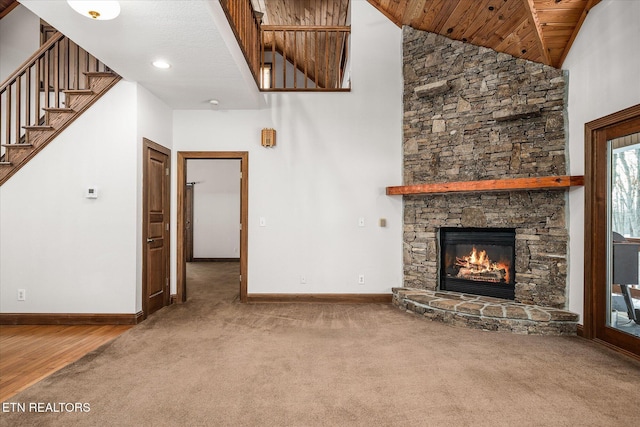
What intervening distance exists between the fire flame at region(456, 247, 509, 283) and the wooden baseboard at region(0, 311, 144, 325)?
3821 mm

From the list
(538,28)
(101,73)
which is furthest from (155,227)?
(538,28)

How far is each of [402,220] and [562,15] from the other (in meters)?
2.60

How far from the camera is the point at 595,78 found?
116 inches

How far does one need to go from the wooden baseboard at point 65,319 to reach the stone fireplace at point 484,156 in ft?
10.9

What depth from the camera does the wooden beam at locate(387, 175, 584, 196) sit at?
307 centimetres

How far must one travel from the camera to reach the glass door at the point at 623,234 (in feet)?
8.87

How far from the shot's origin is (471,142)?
3795 millimetres

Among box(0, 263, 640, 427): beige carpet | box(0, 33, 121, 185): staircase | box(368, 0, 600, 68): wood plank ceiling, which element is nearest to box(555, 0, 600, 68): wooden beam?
box(368, 0, 600, 68): wood plank ceiling

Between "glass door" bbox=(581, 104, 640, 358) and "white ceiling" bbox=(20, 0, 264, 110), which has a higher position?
"white ceiling" bbox=(20, 0, 264, 110)

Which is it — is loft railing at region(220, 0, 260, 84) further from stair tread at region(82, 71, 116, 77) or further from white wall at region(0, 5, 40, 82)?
white wall at region(0, 5, 40, 82)

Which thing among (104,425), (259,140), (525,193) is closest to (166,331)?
(104,425)

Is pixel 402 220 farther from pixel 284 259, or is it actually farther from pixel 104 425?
pixel 104 425

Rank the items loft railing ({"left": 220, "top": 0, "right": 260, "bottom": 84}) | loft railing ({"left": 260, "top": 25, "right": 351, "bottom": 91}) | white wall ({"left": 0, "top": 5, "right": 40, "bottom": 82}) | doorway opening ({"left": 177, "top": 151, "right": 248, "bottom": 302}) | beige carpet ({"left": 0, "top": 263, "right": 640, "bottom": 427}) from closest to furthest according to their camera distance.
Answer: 1. beige carpet ({"left": 0, "top": 263, "right": 640, "bottom": 427})
2. loft railing ({"left": 220, "top": 0, "right": 260, "bottom": 84})
3. white wall ({"left": 0, "top": 5, "right": 40, "bottom": 82})
4. loft railing ({"left": 260, "top": 25, "right": 351, "bottom": 91})
5. doorway opening ({"left": 177, "top": 151, "right": 248, "bottom": 302})

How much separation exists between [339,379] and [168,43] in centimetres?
292
